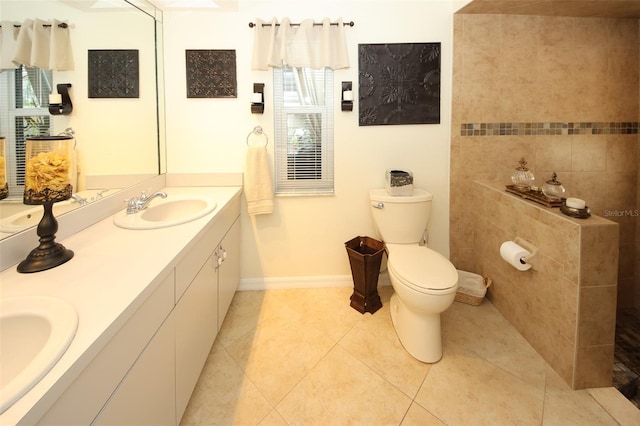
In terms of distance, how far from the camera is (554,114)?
2170 mm

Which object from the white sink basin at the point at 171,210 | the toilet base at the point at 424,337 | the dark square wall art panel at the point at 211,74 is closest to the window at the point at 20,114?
the white sink basin at the point at 171,210

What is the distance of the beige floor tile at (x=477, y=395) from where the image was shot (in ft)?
4.16

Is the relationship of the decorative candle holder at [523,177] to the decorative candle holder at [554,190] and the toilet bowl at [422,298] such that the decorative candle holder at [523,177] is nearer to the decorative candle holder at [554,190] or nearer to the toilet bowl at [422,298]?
the decorative candle holder at [554,190]

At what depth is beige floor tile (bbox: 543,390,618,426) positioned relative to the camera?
1.24m

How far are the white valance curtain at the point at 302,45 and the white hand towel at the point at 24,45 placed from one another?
1.19m

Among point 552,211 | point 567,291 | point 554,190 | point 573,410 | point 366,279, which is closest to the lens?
point 573,410

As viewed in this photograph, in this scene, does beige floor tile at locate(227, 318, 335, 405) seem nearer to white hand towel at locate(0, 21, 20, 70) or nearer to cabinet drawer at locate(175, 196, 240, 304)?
cabinet drawer at locate(175, 196, 240, 304)

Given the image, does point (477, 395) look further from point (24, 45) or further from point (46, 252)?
point (24, 45)

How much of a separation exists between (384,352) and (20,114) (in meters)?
1.90

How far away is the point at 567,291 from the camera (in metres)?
1.42

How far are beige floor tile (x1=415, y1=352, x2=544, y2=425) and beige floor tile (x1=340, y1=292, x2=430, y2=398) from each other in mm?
60

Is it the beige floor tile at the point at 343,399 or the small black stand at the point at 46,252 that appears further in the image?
the beige floor tile at the point at 343,399

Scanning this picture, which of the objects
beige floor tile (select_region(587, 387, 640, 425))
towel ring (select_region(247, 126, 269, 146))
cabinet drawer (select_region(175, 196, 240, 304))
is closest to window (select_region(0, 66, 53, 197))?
cabinet drawer (select_region(175, 196, 240, 304))

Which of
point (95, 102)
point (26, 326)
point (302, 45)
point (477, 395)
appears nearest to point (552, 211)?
point (477, 395)
